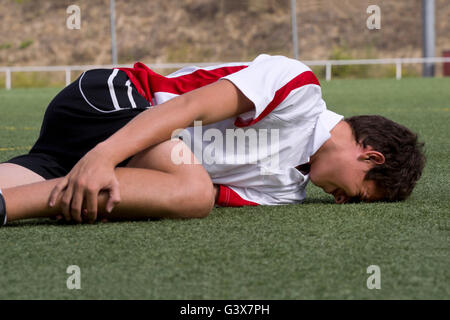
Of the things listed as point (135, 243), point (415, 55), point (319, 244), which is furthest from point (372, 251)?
point (415, 55)

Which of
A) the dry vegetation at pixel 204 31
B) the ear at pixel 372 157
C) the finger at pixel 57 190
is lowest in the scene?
the finger at pixel 57 190

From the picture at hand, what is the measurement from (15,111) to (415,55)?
17.6 meters

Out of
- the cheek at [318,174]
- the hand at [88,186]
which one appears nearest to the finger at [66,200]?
the hand at [88,186]

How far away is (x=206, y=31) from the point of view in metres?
24.1

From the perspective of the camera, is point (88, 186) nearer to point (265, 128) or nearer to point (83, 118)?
point (83, 118)

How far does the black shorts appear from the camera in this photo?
2.08 meters

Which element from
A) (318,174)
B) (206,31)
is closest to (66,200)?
(318,174)

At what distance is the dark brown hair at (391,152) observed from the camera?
2127 millimetres

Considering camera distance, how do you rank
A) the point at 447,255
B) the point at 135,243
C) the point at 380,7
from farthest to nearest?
1. the point at 380,7
2. the point at 135,243
3. the point at 447,255

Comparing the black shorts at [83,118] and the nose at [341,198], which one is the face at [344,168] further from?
the black shorts at [83,118]

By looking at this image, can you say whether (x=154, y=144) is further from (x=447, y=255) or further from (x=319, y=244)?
(x=447, y=255)

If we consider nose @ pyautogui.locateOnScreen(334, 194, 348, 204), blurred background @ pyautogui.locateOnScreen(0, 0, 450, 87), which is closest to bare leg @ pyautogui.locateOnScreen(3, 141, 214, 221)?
nose @ pyautogui.locateOnScreen(334, 194, 348, 204)

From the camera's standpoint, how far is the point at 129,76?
2.20 m

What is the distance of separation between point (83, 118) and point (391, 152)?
0.85m
